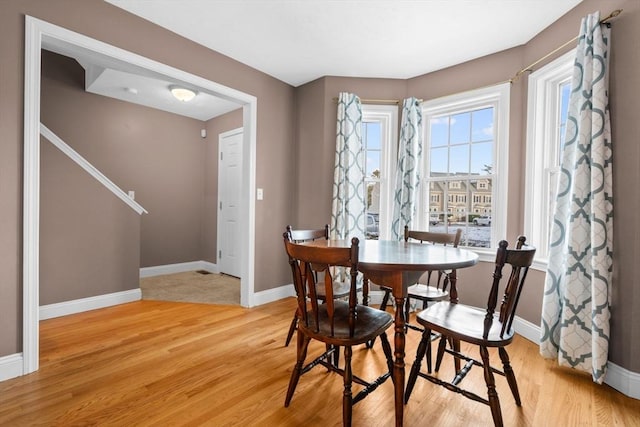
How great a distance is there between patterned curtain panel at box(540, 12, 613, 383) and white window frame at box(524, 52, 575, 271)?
0.48m

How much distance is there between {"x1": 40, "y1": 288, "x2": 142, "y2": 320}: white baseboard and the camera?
2.87m

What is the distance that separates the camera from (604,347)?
1.84 meters

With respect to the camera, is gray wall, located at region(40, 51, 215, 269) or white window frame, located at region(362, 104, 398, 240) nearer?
white window frame, located at region(362, 104, 398, 240)

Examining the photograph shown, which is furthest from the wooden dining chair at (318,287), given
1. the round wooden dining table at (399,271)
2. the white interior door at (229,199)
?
the white interior door at (229,199)

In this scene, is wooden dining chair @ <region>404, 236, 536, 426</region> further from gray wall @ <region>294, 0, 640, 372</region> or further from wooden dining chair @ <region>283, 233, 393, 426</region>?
gray wall @ <region>294, 0, 640, 372</region>

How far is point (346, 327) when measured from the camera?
152 cm

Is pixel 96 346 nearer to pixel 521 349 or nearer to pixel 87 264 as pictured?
pixel 87 264

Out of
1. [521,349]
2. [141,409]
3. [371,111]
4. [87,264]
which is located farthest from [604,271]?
[87,264]

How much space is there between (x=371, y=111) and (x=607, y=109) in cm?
203

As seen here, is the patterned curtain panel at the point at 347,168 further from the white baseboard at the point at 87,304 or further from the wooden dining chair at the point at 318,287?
the white baseboard at the point at 87,304

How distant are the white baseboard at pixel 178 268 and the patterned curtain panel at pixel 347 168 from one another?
258 cm

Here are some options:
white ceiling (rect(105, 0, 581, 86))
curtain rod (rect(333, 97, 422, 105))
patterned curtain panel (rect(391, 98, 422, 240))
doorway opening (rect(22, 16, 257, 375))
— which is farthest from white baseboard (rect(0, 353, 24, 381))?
curtain rod (rect(333, 97, 422, 105))

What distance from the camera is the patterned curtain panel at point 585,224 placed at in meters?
1.86

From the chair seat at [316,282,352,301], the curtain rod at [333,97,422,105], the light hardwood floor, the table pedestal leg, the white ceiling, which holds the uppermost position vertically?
the white ceiling
